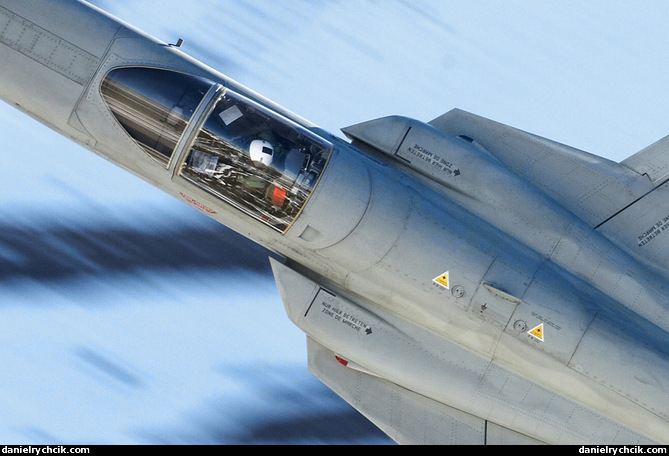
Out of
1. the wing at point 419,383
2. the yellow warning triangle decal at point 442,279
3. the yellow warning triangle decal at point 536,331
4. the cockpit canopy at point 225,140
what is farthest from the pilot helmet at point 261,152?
the yellow warning triangle decal at point 536,331

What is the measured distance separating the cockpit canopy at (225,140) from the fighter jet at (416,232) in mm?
18

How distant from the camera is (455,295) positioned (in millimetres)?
6754

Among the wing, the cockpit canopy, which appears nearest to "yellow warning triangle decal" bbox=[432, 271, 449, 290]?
the wing

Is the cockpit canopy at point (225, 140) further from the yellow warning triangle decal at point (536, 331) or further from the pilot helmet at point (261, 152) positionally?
the yellow warning triangle decal at point (536, 331)

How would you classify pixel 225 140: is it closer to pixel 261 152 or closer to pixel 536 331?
pixel 261 152

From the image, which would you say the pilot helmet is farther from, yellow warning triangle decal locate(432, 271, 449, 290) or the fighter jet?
yellow warning triangle decal locate(432, 271, 449, 290)

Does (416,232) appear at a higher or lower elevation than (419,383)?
higher

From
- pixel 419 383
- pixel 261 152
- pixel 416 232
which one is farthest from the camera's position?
pixel 419 383

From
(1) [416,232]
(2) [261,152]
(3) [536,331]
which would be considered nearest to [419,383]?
(3) [536,331]

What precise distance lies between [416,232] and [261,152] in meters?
1.74

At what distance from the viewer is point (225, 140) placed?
20.6 ft

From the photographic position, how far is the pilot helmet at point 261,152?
6238 mm

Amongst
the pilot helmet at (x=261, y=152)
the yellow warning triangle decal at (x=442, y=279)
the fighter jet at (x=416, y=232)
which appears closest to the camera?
the pilot helmet at (x=261, y=152)

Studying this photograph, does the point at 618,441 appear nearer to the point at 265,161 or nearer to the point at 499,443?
the point at 499,443
